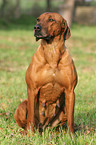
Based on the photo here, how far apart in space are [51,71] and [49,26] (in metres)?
0.57

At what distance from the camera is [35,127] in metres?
3.69

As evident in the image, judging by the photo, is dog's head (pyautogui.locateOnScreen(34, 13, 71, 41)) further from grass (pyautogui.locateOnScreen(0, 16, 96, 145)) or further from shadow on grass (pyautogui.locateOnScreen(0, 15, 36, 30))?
shadow on grass (pyautogui.locateOnScreen(0, 15, 36, 30))

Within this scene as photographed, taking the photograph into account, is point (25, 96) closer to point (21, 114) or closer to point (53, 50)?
point (21, 114)

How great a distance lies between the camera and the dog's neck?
344 centimetres

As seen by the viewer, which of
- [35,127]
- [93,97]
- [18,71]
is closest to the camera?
[35,127]

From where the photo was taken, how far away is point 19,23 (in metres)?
21.8

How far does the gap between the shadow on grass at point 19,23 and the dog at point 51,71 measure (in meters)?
15.8

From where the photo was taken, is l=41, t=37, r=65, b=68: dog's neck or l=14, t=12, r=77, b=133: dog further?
l=41, t=37, r=65, b=68: dog's neck

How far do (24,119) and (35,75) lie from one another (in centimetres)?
76

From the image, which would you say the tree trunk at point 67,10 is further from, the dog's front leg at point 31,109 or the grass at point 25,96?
the dog's front leg at point 31,109

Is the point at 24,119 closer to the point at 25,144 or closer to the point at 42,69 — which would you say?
the point at 25,144

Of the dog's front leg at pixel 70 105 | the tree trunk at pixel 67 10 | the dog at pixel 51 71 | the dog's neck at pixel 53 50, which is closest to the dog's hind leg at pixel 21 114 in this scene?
the dog at pixel 51 71

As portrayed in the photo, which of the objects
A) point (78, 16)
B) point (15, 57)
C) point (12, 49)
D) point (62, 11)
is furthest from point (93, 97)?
point (78, 16)

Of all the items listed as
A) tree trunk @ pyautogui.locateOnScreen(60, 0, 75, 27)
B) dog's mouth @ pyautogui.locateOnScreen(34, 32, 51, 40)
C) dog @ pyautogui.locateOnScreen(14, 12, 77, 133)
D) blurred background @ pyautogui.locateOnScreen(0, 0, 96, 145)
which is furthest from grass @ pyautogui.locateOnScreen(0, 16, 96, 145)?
tree trunk @ pyautogui.locateOnScreen(60, 0, 75, 27)
